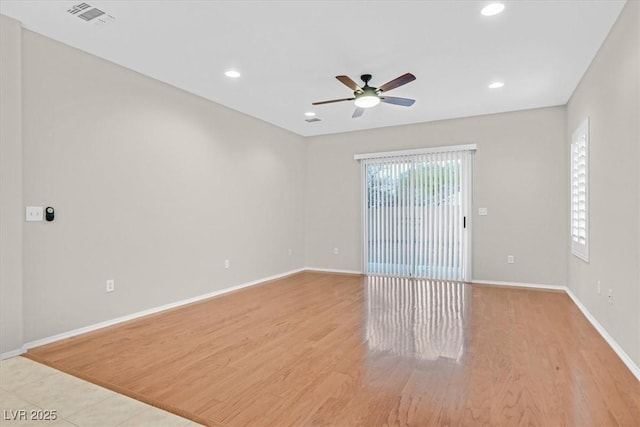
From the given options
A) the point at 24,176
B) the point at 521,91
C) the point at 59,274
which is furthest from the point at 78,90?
the point at 521,91

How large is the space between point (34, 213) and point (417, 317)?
3.95 metres

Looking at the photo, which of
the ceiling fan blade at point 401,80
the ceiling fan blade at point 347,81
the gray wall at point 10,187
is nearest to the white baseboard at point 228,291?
the gray wall at point 10,187

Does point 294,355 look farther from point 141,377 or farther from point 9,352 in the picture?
point 9,352

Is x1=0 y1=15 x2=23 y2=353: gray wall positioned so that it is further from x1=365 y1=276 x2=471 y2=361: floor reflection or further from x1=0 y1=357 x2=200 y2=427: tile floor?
x1=365 y1=276 x2=471 y2=361: floor reflection

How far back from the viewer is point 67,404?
85.3 inches

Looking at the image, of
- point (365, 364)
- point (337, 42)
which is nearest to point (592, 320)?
point (365, 364)

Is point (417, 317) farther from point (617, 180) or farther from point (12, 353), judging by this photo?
point (12, 353)

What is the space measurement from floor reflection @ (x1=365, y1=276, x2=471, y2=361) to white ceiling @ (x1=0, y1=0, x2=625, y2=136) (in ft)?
9.23

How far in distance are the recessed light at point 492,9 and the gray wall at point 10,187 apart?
391 cm

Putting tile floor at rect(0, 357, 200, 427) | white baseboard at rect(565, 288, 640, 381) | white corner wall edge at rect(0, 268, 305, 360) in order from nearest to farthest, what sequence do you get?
tile floor at rect(0, 357, 200, 427) → white baseboard at rect(565, 288, 640, 381) → white corner wall edge at rect(0, 268, 305, 360)

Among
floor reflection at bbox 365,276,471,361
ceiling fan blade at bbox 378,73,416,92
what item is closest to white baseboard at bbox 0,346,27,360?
floor reflection at bbox 365,276,471,361

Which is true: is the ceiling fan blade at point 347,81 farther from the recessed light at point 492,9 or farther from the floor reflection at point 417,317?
the floor reflection at point 417,317

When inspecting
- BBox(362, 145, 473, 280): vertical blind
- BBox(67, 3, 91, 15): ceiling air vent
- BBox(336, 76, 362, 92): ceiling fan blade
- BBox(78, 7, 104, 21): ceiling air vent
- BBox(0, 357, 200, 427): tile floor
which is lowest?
BBox(0, 357, 200, 427): tile floor

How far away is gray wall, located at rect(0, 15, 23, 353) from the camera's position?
9.31 ft
